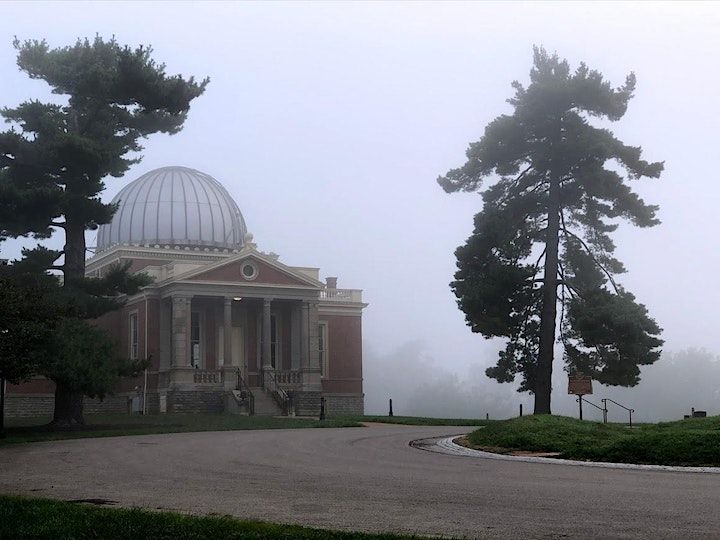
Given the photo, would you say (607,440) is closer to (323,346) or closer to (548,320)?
(548,320)

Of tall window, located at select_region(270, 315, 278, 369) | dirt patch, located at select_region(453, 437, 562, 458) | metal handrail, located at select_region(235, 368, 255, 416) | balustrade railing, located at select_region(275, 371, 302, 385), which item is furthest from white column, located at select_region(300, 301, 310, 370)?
dirt patch, located at select_region(453, 437, 562, 458)

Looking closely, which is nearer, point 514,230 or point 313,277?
point 514,230

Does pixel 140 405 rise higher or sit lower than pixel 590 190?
→ lower

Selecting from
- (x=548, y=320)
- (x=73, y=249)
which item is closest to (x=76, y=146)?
(x=73, y=249)

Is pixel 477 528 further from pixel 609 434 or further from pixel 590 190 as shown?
pixel 590 190

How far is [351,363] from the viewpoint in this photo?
197ft

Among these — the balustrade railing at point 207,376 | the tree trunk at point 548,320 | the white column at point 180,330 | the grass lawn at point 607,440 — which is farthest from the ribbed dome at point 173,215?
the grass lawn at point 607,440

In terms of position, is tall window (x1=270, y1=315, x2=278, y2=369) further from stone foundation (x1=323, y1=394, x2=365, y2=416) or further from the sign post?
the sign post

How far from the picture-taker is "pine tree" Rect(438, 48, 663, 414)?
34875 millimetres

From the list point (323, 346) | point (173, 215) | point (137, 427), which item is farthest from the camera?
point (323, 346)

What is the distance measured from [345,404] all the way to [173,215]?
15013 millimetres

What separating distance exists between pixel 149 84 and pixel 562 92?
49.0 ft

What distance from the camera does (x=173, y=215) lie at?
189 ft

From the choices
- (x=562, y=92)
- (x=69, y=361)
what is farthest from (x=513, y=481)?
(x=562, y=92)
